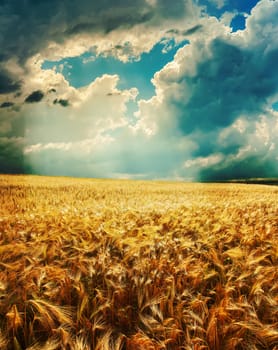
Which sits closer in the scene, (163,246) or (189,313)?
(189,313)

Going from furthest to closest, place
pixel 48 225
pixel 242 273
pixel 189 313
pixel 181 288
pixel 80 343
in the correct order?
pixel 48 225 → pixel 242 273 → pixel 181 288 → pixel 189 313 → pixel 80 343

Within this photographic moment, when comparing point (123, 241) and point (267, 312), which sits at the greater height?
point (123, 241)

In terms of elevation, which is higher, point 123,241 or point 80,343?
point 123,241

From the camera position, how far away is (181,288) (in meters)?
2.51

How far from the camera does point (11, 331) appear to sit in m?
2.00

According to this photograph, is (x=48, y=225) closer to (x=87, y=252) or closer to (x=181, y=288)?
(x=87, y=252)

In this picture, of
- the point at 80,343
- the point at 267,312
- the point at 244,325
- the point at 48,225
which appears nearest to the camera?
the point at 80,343

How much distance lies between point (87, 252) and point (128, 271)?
90cm

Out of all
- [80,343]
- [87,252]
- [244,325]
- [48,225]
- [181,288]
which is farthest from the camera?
[48,225]

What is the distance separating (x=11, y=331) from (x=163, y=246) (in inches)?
73.9

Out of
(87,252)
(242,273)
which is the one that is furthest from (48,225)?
(242,273)

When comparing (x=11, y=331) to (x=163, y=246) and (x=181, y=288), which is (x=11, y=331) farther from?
(x=163, y=246)

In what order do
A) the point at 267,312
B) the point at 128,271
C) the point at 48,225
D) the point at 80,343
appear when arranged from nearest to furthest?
the point at 80,343, the point at 267,312, the point at 128,271, the point at 48,225

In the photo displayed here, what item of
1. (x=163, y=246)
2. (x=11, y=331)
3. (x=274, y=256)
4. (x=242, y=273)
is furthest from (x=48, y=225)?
(x=274, y=256)
